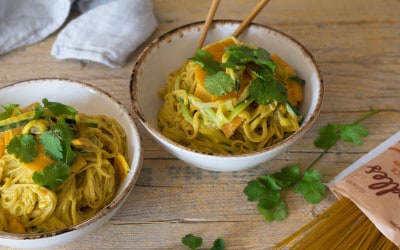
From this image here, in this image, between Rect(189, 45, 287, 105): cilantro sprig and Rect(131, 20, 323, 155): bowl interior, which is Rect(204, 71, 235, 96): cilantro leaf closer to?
Rect(189, 45, 287, 105): cilantro sprig

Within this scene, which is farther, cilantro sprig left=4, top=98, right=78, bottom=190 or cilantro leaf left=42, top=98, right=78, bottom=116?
cilantro leaf left=42, top=98, right=78, bottom=116

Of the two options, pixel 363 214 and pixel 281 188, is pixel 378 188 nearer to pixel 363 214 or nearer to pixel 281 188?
pixel 363 214

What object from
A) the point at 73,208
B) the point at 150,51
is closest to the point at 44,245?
the point at 73,208

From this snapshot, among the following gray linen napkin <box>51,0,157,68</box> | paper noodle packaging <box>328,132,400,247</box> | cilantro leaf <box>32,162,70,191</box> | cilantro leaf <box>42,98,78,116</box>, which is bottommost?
gray linen napkin <box>51,0,157,68</box>

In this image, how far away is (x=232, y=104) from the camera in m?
1.51

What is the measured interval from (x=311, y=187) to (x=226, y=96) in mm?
330

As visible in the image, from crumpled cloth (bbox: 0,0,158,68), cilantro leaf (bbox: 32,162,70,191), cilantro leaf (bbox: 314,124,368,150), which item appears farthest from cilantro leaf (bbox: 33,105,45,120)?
cilantro leaf (bbox: 314,124,368,150)

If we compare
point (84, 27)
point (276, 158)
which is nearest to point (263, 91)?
point (276, 158)

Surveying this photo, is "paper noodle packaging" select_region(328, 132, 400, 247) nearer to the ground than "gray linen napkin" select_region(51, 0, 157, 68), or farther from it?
farther from it

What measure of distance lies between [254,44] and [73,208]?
0.77 m

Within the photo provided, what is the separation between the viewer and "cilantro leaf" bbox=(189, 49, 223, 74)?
153cm

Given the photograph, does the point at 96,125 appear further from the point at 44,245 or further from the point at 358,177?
the point at 358,177

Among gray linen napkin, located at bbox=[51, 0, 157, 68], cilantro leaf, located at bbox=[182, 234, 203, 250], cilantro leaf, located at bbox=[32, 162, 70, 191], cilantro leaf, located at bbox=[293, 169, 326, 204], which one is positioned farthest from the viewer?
gray linen napkin, located at bbox=[51, 0, 157, 68]

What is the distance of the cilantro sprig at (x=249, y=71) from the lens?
1492 mm
